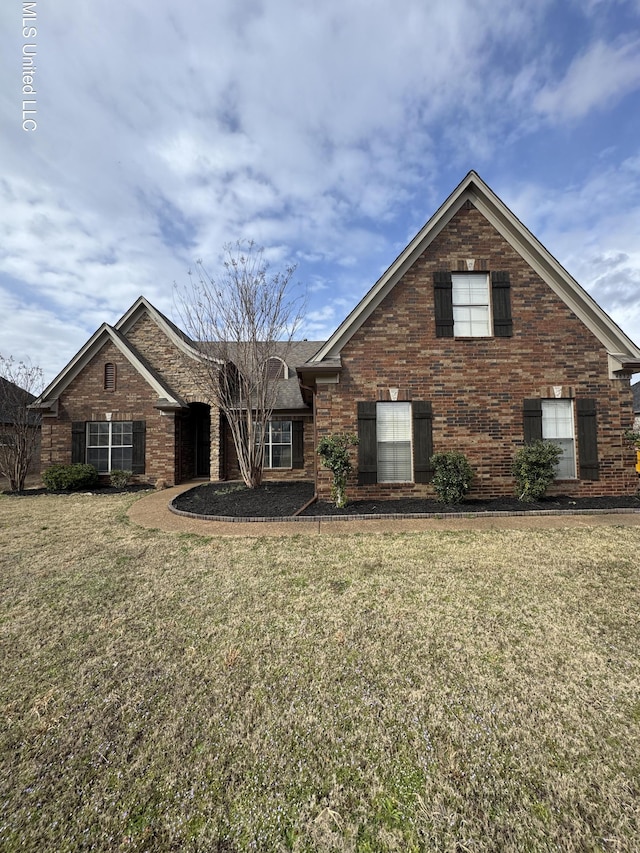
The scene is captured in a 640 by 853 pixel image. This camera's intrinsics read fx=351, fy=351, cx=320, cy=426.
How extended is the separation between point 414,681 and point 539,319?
9.04 m

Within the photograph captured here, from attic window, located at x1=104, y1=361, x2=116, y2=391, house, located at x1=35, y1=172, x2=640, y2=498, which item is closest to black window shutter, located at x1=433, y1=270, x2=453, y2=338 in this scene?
house, located at x1=35, y1=172, x2=640, y2=498

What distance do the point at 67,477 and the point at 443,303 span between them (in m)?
13.1

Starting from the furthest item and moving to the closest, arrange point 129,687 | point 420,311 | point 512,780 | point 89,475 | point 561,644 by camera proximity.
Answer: point 89,475
point 420,311
point 561,644
point 129,687
point 512,780

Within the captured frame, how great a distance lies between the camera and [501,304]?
8.75 metres

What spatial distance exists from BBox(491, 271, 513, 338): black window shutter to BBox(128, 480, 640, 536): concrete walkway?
4.47 metres

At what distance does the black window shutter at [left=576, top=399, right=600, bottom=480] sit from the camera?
863 cm

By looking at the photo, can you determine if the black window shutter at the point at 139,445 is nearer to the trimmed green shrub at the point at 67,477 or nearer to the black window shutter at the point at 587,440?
the trimmed green shrub at the point at 67,477

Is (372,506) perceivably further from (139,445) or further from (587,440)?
(139,445)

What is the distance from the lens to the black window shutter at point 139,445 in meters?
13.1

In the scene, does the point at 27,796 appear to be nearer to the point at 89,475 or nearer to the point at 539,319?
the point at 539,319

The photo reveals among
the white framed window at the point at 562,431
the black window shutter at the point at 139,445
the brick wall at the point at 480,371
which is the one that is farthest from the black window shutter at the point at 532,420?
the black window shutter at the point at 139,445

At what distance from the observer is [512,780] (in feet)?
6.14

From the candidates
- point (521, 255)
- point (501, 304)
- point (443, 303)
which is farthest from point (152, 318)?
point (521, 255)

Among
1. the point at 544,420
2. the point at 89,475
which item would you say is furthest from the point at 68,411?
the point at 544,420
